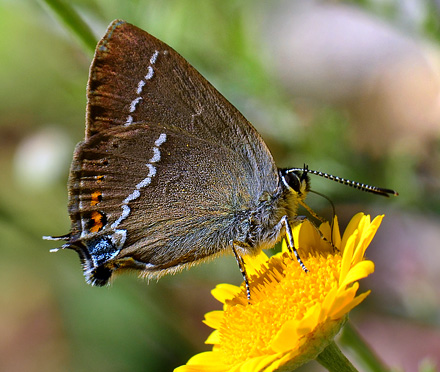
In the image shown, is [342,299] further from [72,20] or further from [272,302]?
[72,20]

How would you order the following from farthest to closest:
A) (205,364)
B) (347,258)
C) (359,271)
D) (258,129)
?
(258,129), (205,364), (347,258), (359,271)

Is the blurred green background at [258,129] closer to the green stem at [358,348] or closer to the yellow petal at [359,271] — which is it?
the green stem at [358,348]

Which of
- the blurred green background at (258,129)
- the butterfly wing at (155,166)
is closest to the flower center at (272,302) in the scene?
the butterfly wing at (155,166)

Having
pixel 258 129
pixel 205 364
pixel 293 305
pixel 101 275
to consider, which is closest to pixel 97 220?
pixel 101 275

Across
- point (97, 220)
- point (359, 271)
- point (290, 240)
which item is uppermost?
point (97, 220)

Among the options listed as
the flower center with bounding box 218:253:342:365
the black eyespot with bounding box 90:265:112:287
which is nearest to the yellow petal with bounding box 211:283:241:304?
the flower center with bounding box 218:253:342:365

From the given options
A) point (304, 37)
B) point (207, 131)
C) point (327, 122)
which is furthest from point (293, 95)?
point (207, 131)

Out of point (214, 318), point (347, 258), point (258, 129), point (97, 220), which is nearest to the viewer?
point (347, 258)
